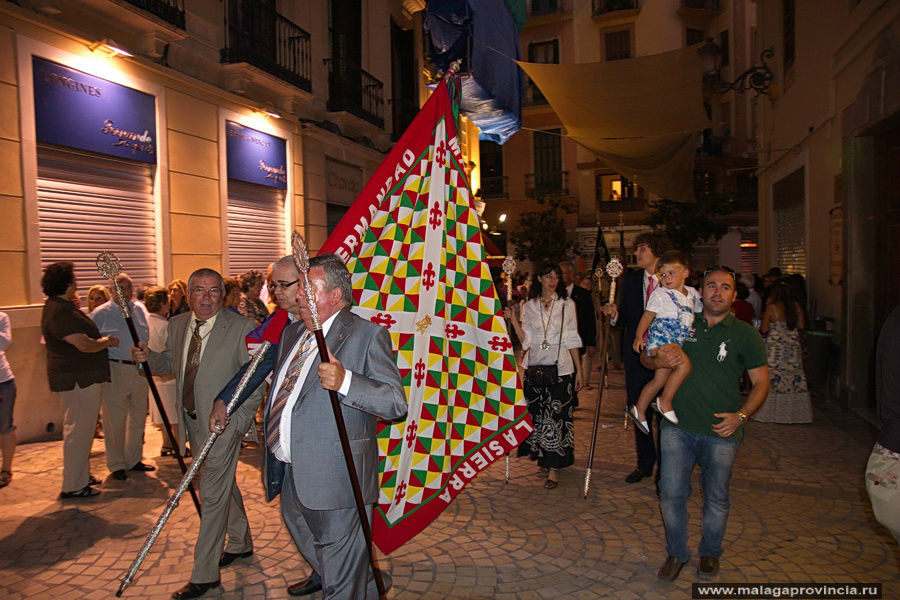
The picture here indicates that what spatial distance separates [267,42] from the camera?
1166 centimetres

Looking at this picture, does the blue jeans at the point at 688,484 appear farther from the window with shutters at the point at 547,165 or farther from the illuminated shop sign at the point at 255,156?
the window with shutters at the point at 547,165

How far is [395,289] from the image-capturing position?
4148 millimetres

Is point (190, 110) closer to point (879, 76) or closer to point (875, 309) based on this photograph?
point (879, 76)

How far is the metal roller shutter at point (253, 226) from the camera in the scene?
11.1 meters

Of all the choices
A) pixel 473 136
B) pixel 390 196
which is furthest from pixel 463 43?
pixel 473 136

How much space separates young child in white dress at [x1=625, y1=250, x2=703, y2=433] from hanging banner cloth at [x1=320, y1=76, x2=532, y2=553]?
939mm

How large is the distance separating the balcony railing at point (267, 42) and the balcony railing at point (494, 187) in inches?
716

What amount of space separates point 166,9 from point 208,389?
727cm

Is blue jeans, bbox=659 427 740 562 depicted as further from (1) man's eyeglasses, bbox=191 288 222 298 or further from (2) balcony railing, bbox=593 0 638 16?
(2) balcony railing, bbox=593 0 638 16

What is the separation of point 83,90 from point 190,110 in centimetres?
200

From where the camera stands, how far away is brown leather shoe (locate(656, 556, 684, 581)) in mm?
3830

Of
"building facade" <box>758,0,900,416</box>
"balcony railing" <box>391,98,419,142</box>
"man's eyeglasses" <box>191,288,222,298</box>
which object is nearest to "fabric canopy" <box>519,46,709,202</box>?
"building facade" <box>758,0,900,416</box>

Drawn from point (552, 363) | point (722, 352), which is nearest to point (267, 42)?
point (552, 363)

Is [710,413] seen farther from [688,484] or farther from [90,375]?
[90,375]
